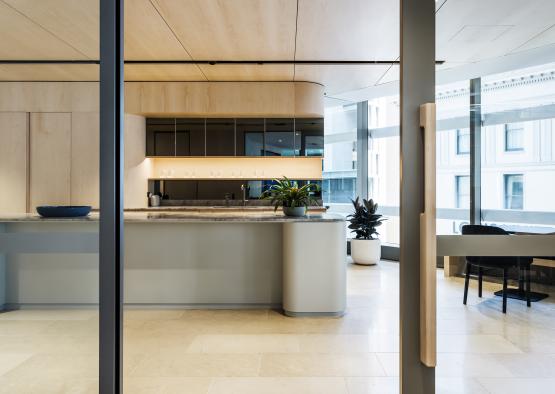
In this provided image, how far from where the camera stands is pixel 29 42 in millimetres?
1714

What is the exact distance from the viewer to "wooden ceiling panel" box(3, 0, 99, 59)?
1676 mm

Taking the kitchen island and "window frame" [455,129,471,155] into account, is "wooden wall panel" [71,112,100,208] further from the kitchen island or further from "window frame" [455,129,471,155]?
the kitchen island

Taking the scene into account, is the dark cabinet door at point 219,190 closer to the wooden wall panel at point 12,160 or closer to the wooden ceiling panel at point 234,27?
the wooden ceiling panel at point 234,27

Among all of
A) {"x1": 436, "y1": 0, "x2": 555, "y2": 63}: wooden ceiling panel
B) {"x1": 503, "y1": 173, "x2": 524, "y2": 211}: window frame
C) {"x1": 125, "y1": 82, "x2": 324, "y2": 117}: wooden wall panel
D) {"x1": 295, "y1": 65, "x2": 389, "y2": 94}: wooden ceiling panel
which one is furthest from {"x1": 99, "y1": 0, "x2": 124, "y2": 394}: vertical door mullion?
{"x1": 125, "y1": 82, "x2": 324, "y2": 117}: wooden wall panel

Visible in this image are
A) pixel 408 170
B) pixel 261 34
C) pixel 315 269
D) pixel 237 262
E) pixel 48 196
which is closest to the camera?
pixel 408 170

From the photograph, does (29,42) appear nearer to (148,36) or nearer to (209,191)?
(148,36)

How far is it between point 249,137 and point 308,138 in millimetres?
974

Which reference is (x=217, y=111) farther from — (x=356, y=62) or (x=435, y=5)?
(x=435, y=5)

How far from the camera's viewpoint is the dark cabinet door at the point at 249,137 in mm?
6156

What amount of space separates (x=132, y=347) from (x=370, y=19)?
3.69 meters

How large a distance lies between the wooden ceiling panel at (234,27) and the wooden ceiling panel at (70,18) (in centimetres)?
167

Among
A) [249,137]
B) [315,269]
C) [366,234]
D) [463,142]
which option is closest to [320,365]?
[315,269]

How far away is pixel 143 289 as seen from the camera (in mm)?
3869

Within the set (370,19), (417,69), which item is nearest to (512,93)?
(417,69)
